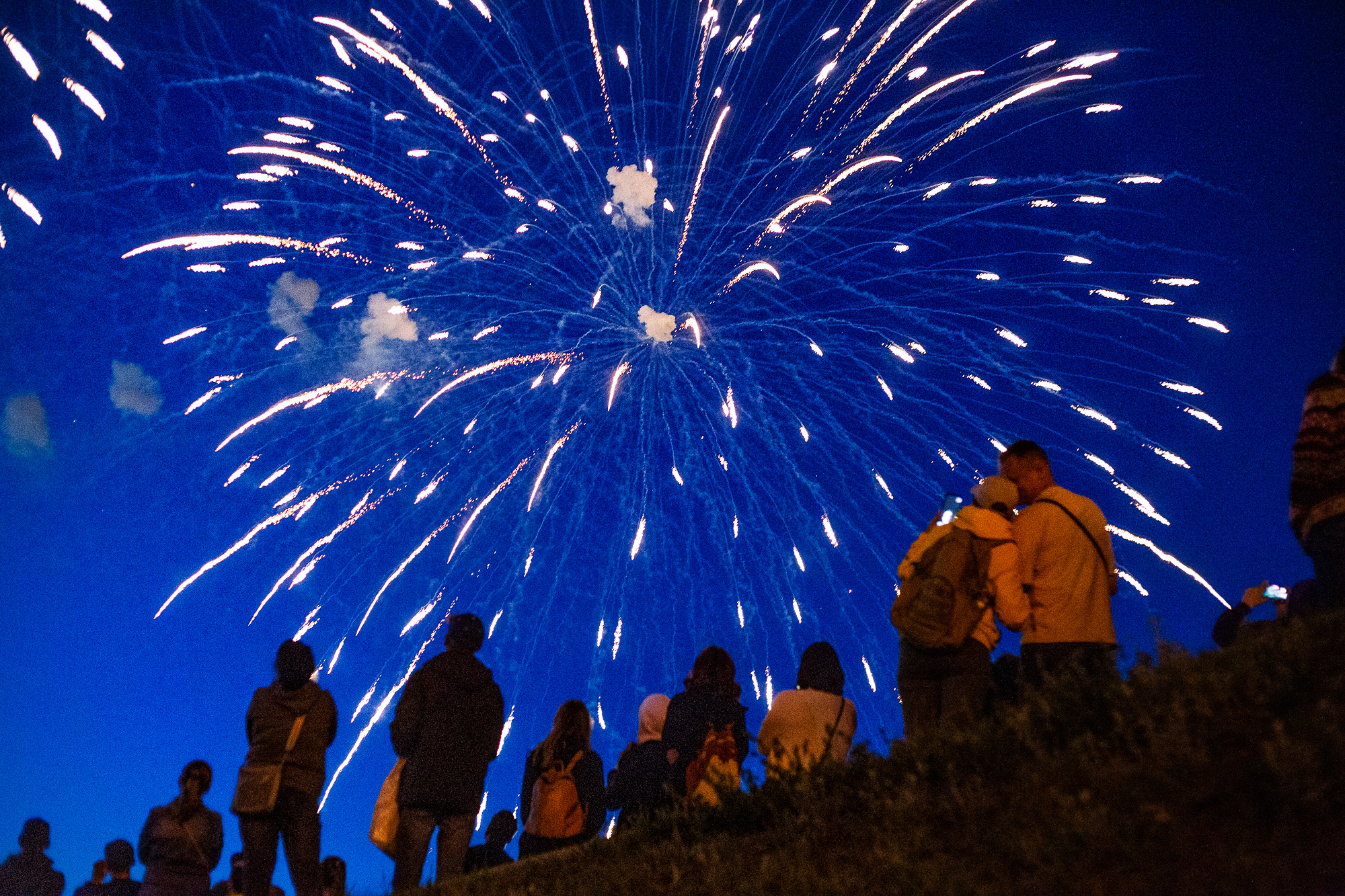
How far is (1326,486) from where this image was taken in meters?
5.55

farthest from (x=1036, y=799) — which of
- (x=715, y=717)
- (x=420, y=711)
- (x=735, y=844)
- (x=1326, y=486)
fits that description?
(x=420, y=711)

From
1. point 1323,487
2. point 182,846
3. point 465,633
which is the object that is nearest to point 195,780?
point 182,846

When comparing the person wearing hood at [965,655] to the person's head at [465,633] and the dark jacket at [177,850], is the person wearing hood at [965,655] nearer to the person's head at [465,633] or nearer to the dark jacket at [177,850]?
the person's head at [465,633]

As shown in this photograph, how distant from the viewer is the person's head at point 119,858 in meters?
9.66

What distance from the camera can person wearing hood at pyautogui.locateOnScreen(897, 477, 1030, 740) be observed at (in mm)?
5730

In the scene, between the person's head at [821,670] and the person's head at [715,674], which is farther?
the person's head at [715,674]

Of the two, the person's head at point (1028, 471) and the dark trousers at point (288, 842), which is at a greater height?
the person's head at point (1028, 471)

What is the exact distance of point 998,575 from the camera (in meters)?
5.84

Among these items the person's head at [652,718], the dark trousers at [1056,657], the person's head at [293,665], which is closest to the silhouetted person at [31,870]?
the person's head at [293,665]

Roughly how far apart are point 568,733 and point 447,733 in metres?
1.29

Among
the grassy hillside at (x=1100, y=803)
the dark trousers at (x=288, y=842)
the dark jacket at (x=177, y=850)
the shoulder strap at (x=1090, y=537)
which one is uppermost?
the shoulder strap at (x=1090, y=537)

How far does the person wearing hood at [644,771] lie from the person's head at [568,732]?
0.53 metres

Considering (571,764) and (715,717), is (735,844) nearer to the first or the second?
(715,717)


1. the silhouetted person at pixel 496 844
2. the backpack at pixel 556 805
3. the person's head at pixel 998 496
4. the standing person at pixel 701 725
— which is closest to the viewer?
the person's head at pixel 998 496
